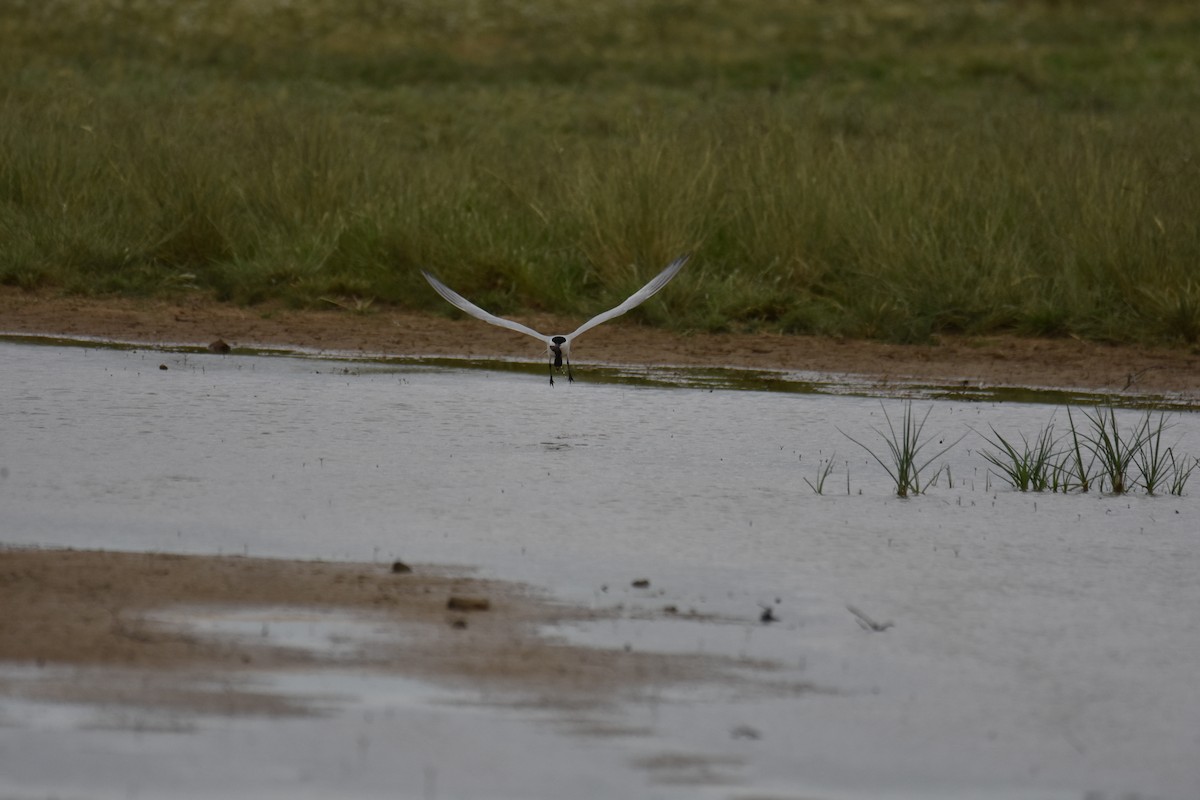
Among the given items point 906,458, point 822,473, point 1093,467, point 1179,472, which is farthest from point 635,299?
point 1179,472

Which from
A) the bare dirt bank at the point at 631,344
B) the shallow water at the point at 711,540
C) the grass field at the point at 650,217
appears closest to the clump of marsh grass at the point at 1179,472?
the shallow water at the point at 711,540

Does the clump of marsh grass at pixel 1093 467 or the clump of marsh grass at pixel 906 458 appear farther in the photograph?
the clump of marsh grass at pixel 1093 467

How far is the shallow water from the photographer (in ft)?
12.8

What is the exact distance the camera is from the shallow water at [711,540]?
3.91 meters

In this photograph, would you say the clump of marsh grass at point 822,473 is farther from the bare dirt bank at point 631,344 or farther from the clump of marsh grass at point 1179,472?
the bare dirt bank at point 631,344

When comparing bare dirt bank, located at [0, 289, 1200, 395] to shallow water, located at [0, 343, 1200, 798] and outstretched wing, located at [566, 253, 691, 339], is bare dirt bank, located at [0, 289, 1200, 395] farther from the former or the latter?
outstretched wing, located at [566, 253, 691, 339]

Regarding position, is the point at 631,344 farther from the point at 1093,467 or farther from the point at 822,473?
the point at 1093,467

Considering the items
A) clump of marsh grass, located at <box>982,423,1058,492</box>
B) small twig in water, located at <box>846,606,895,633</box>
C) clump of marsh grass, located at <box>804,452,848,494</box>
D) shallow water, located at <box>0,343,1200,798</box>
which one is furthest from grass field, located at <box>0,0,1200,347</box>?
small twig in water, located at <box>846,606,895,633</box>

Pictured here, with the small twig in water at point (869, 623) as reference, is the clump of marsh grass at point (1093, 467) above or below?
above

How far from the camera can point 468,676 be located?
434 centimetres

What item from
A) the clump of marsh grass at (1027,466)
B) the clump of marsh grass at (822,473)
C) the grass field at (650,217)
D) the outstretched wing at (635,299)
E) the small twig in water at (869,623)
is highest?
the grass field at (650,217)

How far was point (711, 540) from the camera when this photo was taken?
5906mm

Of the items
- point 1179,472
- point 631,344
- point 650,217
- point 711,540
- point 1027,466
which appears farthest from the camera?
point 650,217

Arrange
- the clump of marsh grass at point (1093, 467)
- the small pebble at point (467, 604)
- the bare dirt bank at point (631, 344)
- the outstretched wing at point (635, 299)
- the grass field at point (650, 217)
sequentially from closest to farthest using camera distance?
1. the small pebble at point (467, 604)
2. the clump of marsh grass at point (1093, 467)
3. the outstretched wing at point (635, 299)
4. the bare dirt bank at point (631, 344)
5. the grass field at point (650, 217)
